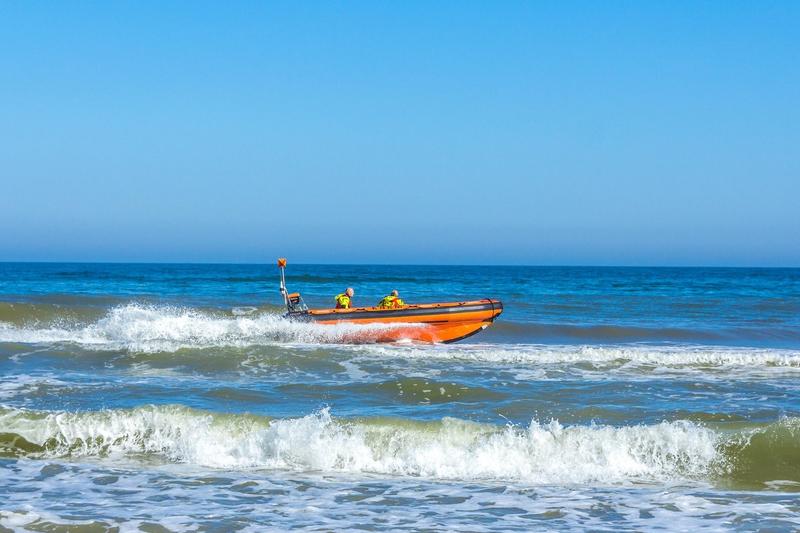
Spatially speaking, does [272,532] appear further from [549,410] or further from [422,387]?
[422,387]

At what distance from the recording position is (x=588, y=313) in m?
29.8

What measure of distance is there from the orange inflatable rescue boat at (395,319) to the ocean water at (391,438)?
0.79 meters

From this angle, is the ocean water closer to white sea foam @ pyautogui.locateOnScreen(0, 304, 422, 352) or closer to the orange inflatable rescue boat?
the orange inflatable rescue boat

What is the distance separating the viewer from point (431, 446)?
840cm

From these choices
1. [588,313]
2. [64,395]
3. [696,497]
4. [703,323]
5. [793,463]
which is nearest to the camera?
[696,497]

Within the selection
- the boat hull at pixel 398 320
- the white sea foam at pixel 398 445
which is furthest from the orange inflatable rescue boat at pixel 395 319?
the white sea foam at pixel 398 445

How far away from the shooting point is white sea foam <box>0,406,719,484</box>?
8016 millimetres

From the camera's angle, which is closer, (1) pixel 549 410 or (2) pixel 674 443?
(2) pixel 674 443

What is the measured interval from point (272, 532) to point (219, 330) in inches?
574

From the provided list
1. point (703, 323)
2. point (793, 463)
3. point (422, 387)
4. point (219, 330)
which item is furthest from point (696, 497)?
point (703, 323)

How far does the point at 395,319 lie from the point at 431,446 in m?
10.4

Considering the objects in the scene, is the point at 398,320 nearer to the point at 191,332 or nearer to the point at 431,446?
the point at 191,332

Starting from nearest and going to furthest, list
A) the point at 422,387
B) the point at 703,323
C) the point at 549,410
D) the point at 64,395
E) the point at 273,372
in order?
the point at 549,410 < the point at 64,395 < the point at 422,387 < the point at 273,372 < the point at 703,323

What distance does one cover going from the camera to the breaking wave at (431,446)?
800 cm
